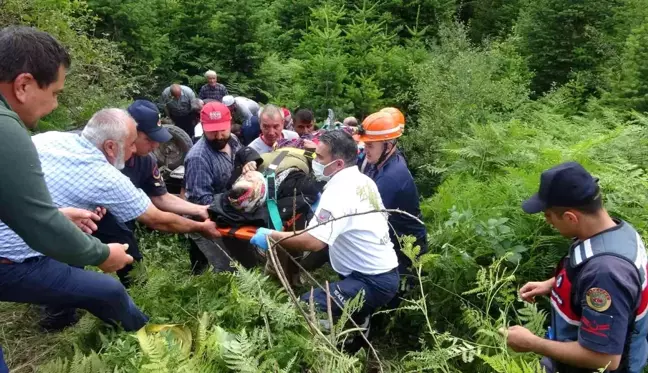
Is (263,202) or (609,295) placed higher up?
(609,295)

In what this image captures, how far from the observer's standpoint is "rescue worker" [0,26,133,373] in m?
2.02

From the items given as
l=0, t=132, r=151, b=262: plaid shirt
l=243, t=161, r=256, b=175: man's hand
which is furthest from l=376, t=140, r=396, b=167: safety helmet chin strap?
l=0, t=132, r=151, b=262: plaid shirt

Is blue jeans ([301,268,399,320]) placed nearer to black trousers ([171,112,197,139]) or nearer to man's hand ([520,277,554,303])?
man's hand ([520,277,554,303])

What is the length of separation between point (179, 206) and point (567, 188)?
3.20 metres

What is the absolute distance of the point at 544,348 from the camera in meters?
2.47

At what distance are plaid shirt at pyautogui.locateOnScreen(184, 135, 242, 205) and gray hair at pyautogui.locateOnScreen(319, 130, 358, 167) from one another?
1521 millimetres

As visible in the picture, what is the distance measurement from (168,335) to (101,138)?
4.90 ft

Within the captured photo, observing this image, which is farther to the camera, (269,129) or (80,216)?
(269,129)

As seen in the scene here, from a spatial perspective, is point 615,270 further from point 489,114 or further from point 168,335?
point 489,114

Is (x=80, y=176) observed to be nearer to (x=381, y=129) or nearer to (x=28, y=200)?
(x=28, y=200)

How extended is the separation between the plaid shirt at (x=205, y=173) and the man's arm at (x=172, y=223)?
2.02 feet

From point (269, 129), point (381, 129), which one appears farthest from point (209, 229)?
point (269, 129)

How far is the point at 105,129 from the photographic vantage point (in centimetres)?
351

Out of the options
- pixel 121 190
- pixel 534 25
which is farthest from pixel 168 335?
pixel 534 25
